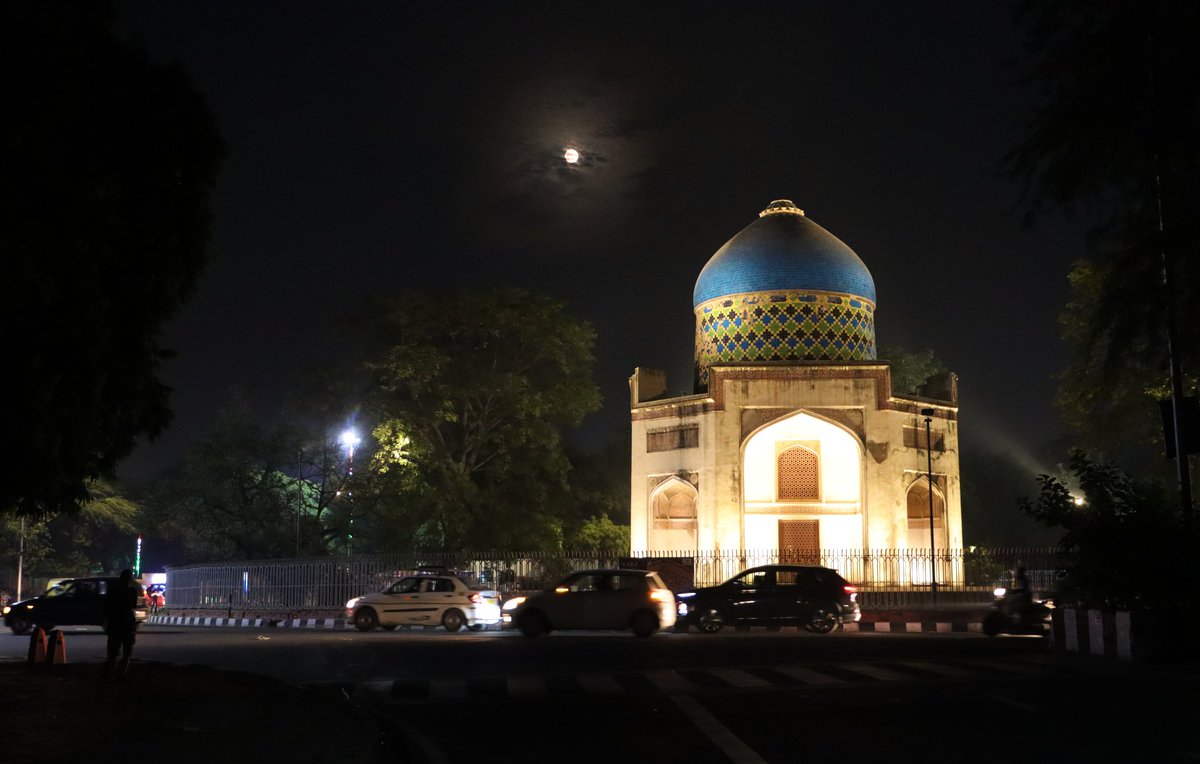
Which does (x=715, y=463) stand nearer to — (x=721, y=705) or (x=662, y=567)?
(x=662, y=567)

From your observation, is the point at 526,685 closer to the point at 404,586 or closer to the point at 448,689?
the point at 448,689

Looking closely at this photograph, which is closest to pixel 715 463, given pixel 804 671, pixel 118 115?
pixel 804 671

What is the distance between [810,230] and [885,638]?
20970 mm

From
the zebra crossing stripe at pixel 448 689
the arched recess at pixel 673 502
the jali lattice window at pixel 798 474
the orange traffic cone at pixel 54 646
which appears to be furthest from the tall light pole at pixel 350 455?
the zebra crossing stripe at pixel 448 689

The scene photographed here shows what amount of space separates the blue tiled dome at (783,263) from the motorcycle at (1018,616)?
17.5m

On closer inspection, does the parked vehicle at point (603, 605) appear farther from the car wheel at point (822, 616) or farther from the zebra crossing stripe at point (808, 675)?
the zebra crossing stripe at point (808, 675)

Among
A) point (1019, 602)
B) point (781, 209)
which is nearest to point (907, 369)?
point (781, 209)

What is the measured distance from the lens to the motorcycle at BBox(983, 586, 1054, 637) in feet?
69.5

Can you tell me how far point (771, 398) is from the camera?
35438 millimetres

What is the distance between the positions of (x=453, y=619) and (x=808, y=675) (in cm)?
1226

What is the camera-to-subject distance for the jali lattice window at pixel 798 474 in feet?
121

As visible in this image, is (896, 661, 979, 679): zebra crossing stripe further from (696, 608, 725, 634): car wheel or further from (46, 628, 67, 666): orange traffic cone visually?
(46, 628, 67, 666): orange traffic cone

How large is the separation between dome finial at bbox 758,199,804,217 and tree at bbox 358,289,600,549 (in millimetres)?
7453

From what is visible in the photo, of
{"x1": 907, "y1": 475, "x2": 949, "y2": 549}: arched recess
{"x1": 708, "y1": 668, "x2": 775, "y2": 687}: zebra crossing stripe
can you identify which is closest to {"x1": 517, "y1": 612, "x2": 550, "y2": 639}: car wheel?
{"x1": 708, "y1": 668, "x2": 775, "y2": 687}: zebra crossing stripe
